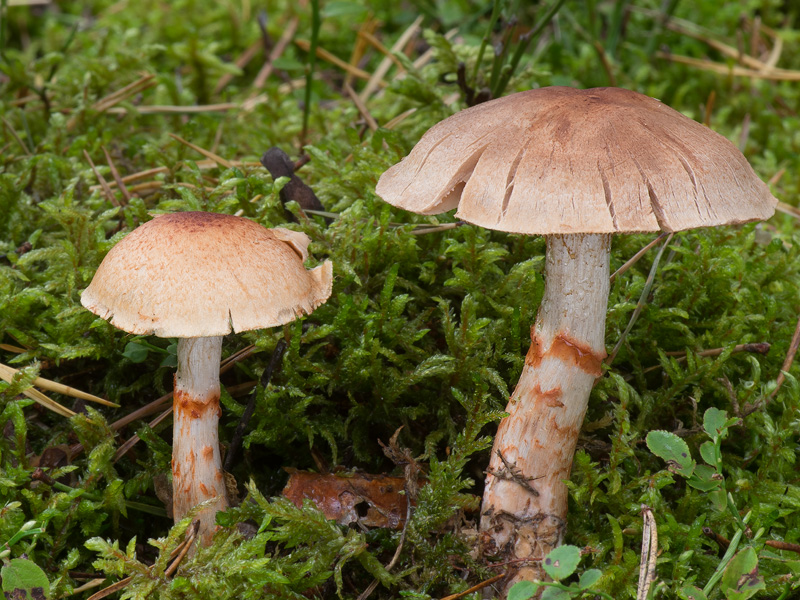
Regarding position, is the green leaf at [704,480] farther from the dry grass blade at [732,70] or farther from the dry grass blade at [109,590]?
the dry grass blade at [732,70]

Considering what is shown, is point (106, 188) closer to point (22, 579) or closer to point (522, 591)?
point (22, 579)

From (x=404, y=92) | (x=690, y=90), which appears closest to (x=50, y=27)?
(x=404, y=92)

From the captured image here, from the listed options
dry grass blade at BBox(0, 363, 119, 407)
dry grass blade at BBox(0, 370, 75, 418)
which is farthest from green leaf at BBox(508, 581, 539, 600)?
dry grass blade at BBox(0, 370, 75, 418)

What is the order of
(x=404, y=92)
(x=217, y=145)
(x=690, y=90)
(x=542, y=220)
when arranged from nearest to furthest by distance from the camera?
(x=542, y=220) < (x=404, y=92) < (x=217, y=145) < (x=690, y=90)

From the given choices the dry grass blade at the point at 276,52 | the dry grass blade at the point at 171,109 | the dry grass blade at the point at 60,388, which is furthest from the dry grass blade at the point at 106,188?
the dry grass blade at the point at 276,52

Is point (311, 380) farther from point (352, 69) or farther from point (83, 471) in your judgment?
point (352, 69)
